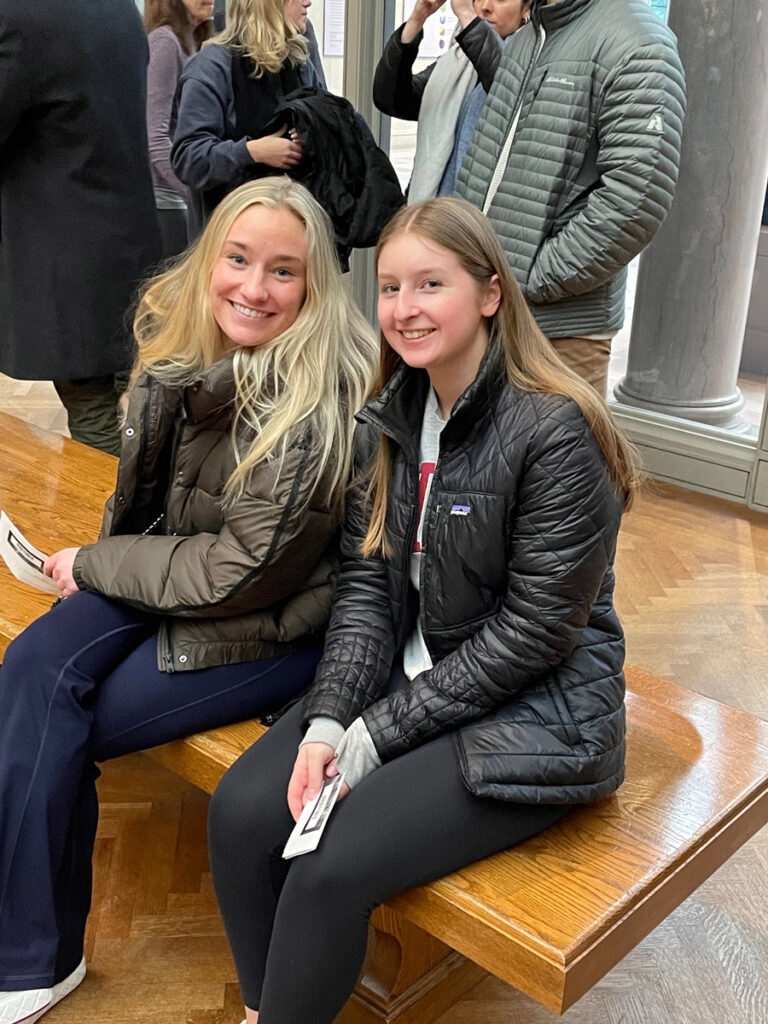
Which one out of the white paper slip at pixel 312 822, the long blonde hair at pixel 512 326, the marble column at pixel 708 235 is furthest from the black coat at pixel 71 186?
the marble column at pixel 708 235

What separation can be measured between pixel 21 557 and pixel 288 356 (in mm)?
654

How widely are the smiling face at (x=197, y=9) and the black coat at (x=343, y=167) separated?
4.85 feet

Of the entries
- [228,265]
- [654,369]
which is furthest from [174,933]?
[654,369]

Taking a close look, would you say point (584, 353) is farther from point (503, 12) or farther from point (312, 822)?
point (312, 822)

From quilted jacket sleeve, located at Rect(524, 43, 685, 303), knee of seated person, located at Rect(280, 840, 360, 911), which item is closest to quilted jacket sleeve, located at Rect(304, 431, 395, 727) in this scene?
knee of seated person, located at Rect(280, 840, 360, 911)

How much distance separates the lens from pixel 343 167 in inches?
132

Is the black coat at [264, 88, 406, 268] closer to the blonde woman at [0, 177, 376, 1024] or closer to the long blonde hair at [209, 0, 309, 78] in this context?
the long blonde hair at [209, 0, 309, 78]

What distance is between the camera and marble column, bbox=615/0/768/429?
4.27 meters

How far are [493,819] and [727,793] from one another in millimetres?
445

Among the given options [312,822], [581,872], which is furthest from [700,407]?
[312,822]

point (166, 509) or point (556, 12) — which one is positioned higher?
point (556, 12)

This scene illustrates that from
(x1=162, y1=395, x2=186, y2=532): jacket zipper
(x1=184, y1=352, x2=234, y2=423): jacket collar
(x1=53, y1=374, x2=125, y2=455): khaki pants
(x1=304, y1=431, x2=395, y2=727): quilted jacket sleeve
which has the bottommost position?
(x1=53, y1=374, x2=125, y2=455): khaki pants

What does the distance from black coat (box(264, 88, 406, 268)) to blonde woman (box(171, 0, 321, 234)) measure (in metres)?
0.08

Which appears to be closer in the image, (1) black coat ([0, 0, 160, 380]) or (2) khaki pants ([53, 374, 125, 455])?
(1) black coat ([0, 0, 160, 380])
